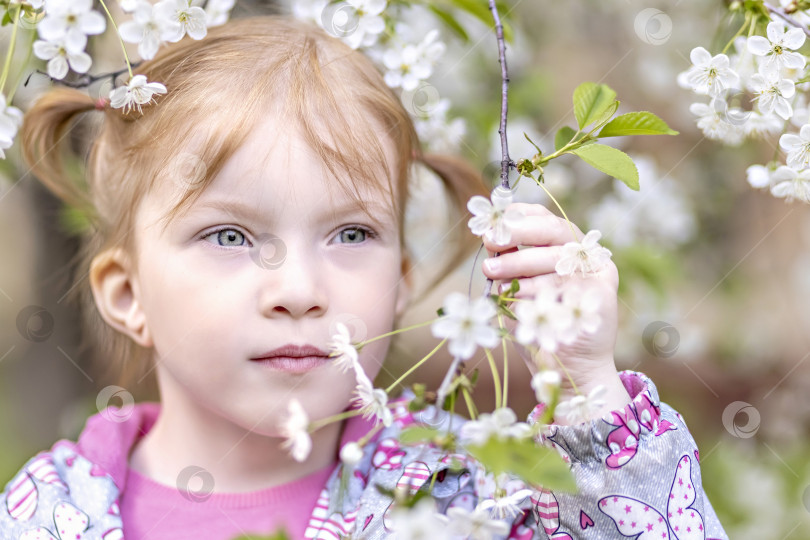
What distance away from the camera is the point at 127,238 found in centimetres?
143

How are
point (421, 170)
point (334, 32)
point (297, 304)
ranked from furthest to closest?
point (421, 170) → point (334, 32) → point (297, 304)

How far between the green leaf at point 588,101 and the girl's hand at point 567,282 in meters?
0.14

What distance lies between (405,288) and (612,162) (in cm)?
68

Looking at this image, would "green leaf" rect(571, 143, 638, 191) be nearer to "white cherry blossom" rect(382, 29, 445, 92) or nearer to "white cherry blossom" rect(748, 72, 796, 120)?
"white cherry blossom" rect(748, 72, 796, 120)

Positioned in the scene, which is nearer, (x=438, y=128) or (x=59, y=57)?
(x=59, y=57)

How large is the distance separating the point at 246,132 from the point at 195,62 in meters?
0.24

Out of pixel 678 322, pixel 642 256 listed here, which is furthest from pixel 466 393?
pixel 678 322

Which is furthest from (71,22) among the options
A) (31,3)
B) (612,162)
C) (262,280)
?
(612,162)

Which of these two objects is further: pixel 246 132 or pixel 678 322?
pixel 678 322

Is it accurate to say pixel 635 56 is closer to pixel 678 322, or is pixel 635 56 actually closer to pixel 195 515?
pixel 678 322

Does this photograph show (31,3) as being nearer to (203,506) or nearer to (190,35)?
(190,35)

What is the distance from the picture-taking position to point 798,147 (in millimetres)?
1198

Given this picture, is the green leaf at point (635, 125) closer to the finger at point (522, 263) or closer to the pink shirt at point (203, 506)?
the finger at point (522, 263)

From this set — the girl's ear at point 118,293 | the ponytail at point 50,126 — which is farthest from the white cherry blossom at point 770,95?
the ponytail at point 50,126
